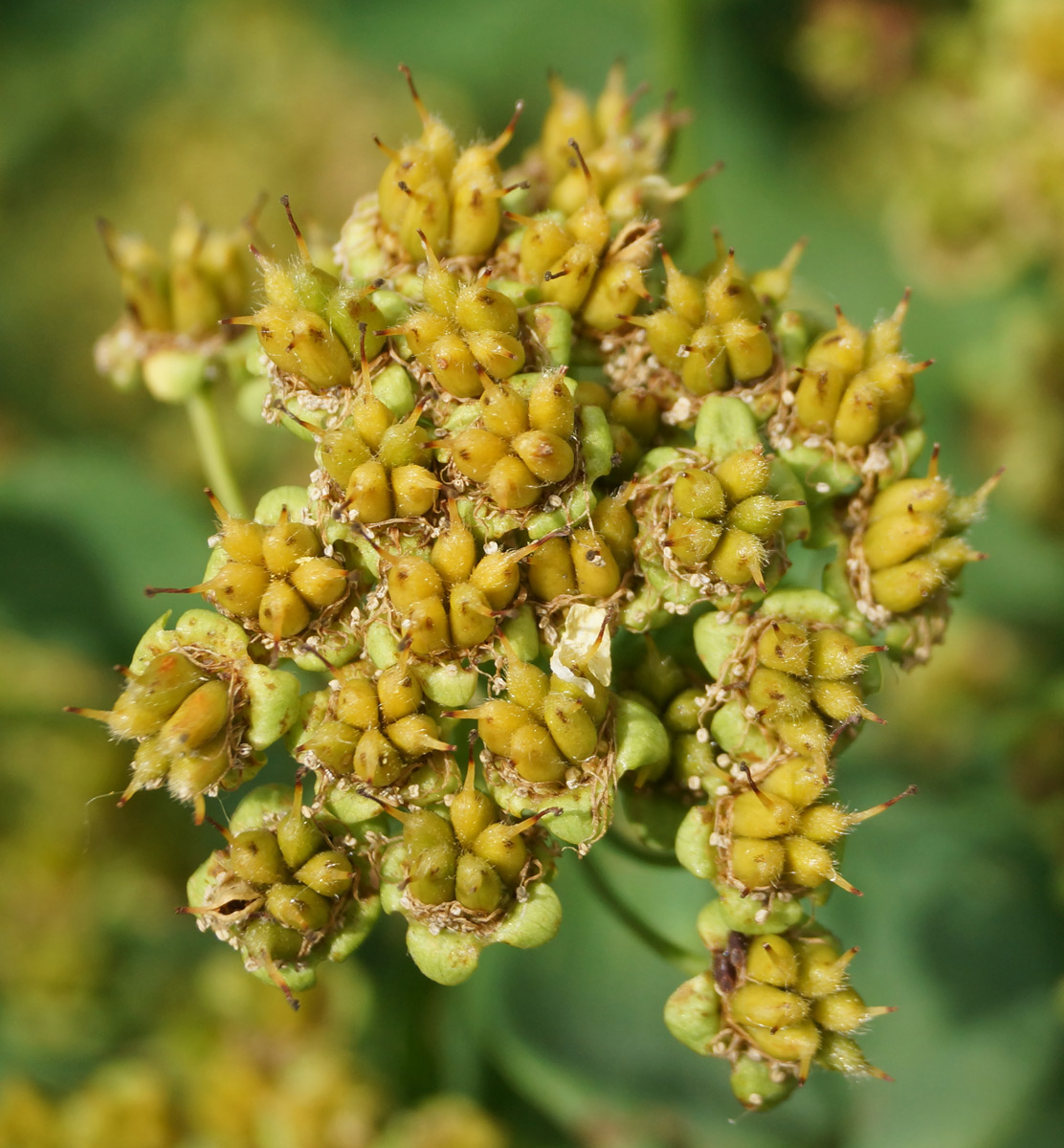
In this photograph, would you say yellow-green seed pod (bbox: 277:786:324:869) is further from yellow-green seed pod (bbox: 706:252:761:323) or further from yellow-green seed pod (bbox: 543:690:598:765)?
yellow-green seed pod (bbox: 706:252:761:323)

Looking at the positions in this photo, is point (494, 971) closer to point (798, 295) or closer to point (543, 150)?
point (798, 295)

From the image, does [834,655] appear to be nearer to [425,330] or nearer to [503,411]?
[503,411]

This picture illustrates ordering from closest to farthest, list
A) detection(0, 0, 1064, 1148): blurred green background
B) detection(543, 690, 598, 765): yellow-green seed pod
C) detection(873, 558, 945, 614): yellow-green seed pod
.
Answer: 1. detection(543, 690, 598, 765): yellow-green seed pod
2. detection(873, 558, 945, 614): yellow-green seed pod
3. detection(0, 0, 1064, 1148): blurred green background

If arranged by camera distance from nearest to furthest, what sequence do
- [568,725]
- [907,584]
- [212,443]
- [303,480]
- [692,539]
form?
[568,725] → [692,539] → [907,584] → [212,443] → [303,480]

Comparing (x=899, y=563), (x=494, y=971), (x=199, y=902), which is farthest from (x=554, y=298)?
(x=494, y=971)

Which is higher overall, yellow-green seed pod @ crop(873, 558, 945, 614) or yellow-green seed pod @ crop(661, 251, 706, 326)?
yellow-green seed pod @ crop(661, 251, 706, 326)

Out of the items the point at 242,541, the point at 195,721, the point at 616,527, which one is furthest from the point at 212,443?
the point at 616,527

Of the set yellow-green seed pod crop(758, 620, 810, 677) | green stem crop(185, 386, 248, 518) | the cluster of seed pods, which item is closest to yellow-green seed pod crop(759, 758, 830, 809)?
the cluster of seed pods

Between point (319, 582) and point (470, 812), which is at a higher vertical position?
point (319, 582)
